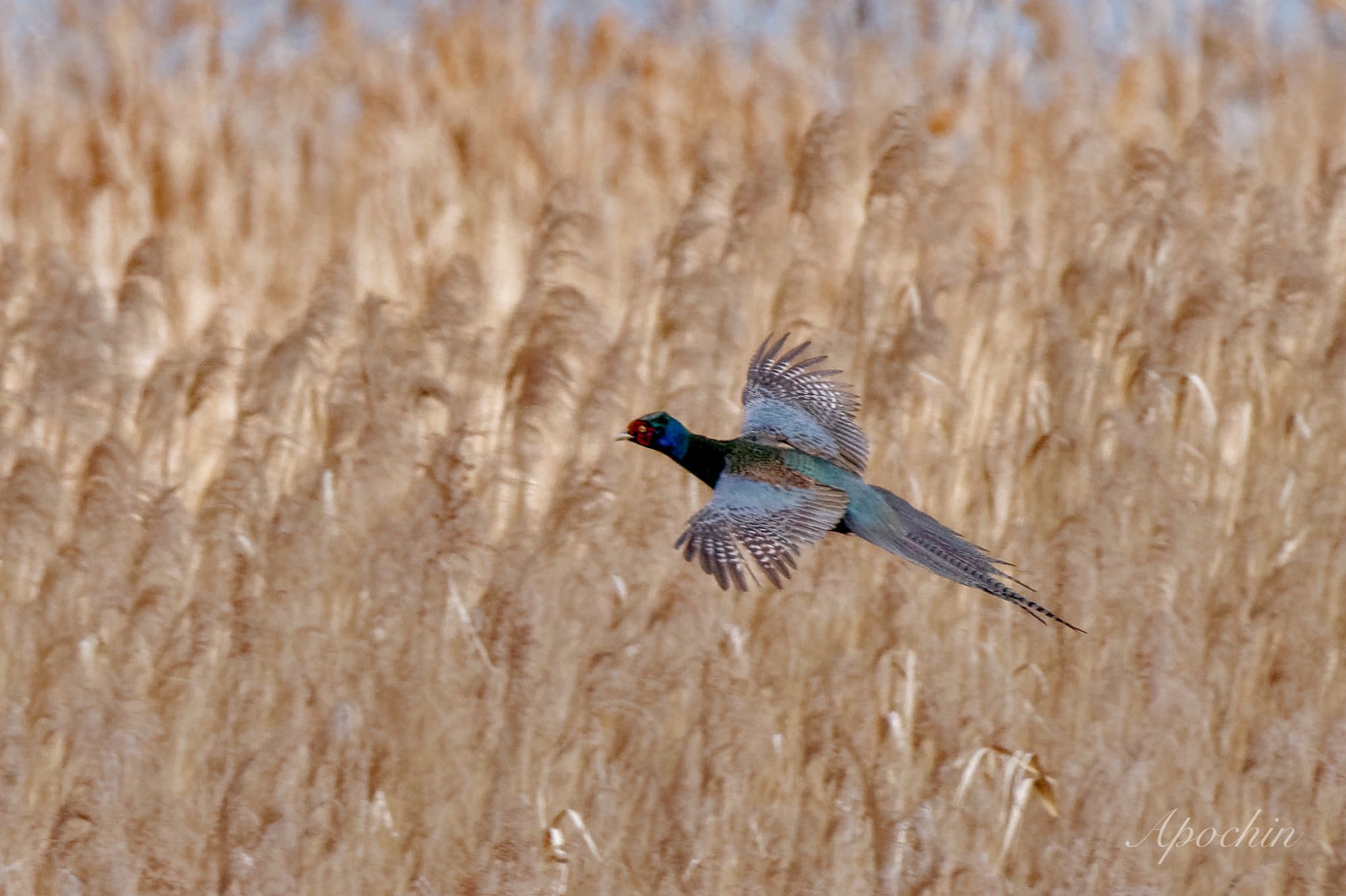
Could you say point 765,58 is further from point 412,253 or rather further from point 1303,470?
point 1303,470

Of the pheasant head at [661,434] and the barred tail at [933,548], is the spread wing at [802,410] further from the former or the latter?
the pheasant head at [661,434]

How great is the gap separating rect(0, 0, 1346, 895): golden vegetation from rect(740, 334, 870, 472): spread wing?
50cm

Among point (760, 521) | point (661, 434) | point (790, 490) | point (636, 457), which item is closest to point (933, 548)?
point (790, 490)

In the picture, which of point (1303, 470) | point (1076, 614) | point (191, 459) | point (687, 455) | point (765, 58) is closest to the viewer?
point (687, 455)

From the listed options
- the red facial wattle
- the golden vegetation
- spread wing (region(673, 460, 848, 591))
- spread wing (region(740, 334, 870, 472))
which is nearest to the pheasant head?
the red facial wattle

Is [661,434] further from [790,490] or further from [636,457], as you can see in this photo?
[636,457]

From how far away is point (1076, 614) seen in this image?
14.6 ft

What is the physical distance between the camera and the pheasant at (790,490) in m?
3.53

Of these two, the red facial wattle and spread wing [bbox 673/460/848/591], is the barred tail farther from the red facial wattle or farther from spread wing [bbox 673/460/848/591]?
the red facial wattle

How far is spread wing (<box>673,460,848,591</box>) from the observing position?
3.43 meters

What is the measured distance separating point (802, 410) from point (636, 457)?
0.83m

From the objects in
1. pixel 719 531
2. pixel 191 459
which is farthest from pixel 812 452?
pixel 191 459

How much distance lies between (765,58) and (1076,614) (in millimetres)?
2721

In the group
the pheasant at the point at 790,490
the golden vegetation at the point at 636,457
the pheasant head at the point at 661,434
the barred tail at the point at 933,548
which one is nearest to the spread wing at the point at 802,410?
the pheasant at the point at 790,490
